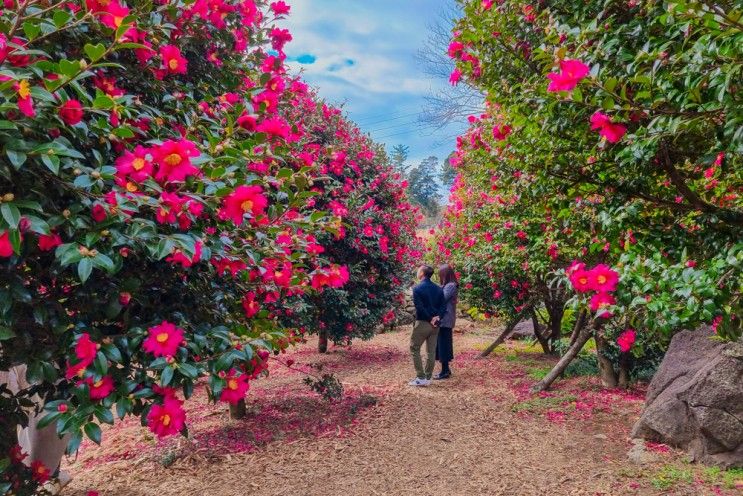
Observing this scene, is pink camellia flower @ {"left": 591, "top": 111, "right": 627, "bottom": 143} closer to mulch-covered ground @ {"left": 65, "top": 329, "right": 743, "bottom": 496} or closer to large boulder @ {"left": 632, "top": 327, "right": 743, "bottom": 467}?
mulch-covered ground @ {"left": 65, "top": 329, "right": 743, "bottom": 496}

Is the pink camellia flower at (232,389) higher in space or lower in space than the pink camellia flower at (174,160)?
lower

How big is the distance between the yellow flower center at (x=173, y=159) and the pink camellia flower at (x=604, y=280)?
64.7 inches

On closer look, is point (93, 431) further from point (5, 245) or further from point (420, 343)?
point (420, 343)

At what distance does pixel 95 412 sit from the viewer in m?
1.17

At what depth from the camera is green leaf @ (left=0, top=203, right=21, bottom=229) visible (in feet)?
3.14

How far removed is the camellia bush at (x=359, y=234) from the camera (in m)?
6.04

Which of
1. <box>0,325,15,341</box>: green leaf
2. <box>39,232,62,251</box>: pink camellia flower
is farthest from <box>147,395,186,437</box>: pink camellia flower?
<box>39,232,62,251</box>: pink camellia flower

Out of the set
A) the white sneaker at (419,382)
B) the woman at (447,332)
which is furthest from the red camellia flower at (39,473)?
the woman at (447,332)

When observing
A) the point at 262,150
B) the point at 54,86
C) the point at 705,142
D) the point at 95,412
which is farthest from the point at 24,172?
the point at 705,142

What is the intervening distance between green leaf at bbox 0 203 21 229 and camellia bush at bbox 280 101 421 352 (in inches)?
186

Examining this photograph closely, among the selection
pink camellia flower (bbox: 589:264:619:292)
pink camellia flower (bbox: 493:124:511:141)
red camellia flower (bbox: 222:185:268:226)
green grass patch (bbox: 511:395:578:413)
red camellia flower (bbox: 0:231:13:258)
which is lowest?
green grass patch (bbox: 511:395:578:413)

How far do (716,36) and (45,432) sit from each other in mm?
3591

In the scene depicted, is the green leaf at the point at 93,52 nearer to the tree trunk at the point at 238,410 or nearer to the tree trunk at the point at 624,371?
the tree trunk at the point at 238,410

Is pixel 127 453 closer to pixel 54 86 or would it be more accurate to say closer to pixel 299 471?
pixel 299 471
